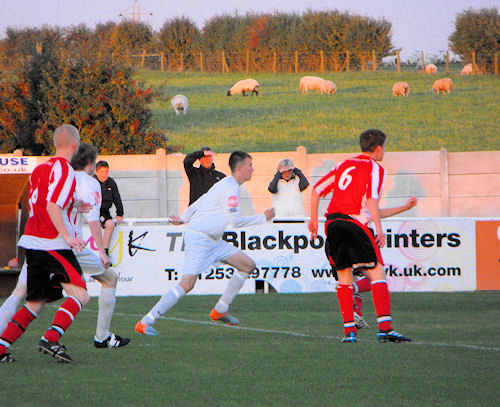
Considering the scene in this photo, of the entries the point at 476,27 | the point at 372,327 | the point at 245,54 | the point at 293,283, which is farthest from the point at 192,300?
the point at 476,27

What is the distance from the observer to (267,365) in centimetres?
618

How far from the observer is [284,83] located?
53.8 m

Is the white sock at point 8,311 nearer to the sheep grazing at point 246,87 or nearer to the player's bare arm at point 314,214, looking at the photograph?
the player's bare arm at point 314,214

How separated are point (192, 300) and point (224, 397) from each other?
6.84 meters

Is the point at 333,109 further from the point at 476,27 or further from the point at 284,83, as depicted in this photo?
the point at 476,27

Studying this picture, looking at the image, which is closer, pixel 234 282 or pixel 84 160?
pixel 84 160

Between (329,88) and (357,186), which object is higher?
(329,88)

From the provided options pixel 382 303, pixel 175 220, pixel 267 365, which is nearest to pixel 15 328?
pixel 267 365

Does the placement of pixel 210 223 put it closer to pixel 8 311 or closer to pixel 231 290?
pixel 231 290

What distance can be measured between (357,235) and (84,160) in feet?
7.94

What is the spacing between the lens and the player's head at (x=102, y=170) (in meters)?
13.2

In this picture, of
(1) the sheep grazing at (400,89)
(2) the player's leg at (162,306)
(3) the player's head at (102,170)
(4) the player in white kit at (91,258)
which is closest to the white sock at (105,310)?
(4) the player in white kit at (91,258)

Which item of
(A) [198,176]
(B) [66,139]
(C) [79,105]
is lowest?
(A) [198,176]

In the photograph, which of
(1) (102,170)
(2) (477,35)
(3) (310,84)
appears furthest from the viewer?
(2) (477,35)
